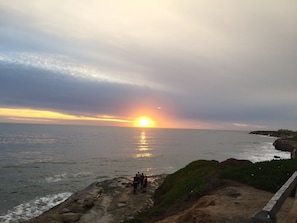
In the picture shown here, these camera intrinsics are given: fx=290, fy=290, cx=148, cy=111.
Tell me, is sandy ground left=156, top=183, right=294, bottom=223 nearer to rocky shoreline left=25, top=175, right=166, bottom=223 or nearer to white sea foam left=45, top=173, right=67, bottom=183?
rocky shoreline left=25, top=175, right=166, bottom=223

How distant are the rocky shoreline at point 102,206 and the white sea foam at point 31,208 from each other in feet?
7.36

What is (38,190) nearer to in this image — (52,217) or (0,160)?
(52,217)

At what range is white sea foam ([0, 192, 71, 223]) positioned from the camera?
26672mm

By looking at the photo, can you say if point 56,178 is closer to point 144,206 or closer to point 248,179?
point 144,206

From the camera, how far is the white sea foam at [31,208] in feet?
87.5

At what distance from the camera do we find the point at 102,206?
90.6ft

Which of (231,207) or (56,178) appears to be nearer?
(231,207)

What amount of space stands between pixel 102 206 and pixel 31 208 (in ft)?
26.6

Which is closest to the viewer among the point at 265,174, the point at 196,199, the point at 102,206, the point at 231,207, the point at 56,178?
the point at 231,207

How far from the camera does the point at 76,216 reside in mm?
24031

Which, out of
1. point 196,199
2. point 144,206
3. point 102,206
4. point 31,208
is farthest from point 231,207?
point 31,208

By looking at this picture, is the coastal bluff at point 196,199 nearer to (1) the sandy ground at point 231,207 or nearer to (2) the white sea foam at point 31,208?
(1) the sandy ground at point 231,207

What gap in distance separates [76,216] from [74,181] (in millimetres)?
21692

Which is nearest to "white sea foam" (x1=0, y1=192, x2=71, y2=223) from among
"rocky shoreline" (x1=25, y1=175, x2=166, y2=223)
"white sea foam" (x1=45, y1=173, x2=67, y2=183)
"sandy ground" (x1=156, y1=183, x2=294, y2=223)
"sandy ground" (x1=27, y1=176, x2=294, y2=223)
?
"rocky shoreline" (x1=25, y1=175, x2=166, y2=223)
